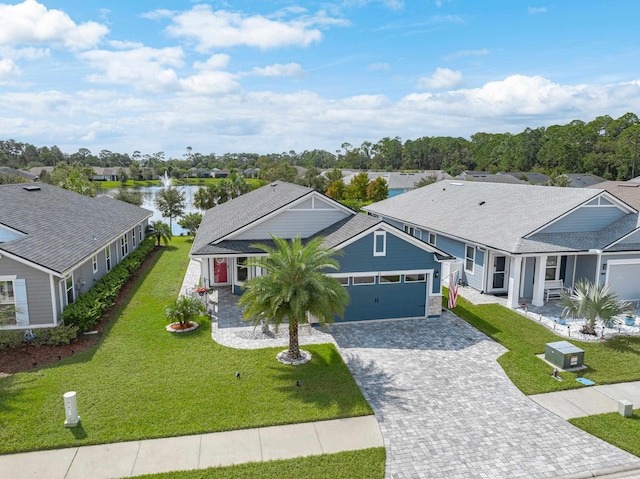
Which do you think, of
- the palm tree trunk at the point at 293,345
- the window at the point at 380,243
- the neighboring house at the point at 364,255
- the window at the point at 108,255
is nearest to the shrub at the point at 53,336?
the neighboring house at the point at 364,255

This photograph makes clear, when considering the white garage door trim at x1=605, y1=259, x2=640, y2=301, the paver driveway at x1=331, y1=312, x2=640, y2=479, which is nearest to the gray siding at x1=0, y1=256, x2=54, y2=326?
the paver driveway at x1=331, y1=312, x2=640, y2=479

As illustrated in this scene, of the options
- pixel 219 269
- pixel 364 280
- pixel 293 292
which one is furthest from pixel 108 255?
pixel 293 292

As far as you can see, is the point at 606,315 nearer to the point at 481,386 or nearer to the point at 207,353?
the point at 481,386

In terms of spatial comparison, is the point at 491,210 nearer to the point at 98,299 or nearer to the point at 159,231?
the point at 98,299

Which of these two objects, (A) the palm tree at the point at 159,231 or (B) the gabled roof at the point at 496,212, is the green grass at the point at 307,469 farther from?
(A) the palm tree at the point at 159,231

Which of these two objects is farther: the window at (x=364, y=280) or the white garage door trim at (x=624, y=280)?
the white garage door trim at (x=624, y=280)

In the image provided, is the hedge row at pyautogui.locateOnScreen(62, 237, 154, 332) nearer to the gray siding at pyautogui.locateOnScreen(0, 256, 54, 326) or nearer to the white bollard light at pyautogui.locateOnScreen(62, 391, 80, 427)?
the gray siding at pyautogui.locateOnScreen(0, 256, 54, 326)

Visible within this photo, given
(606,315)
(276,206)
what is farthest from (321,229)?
(606,315)
